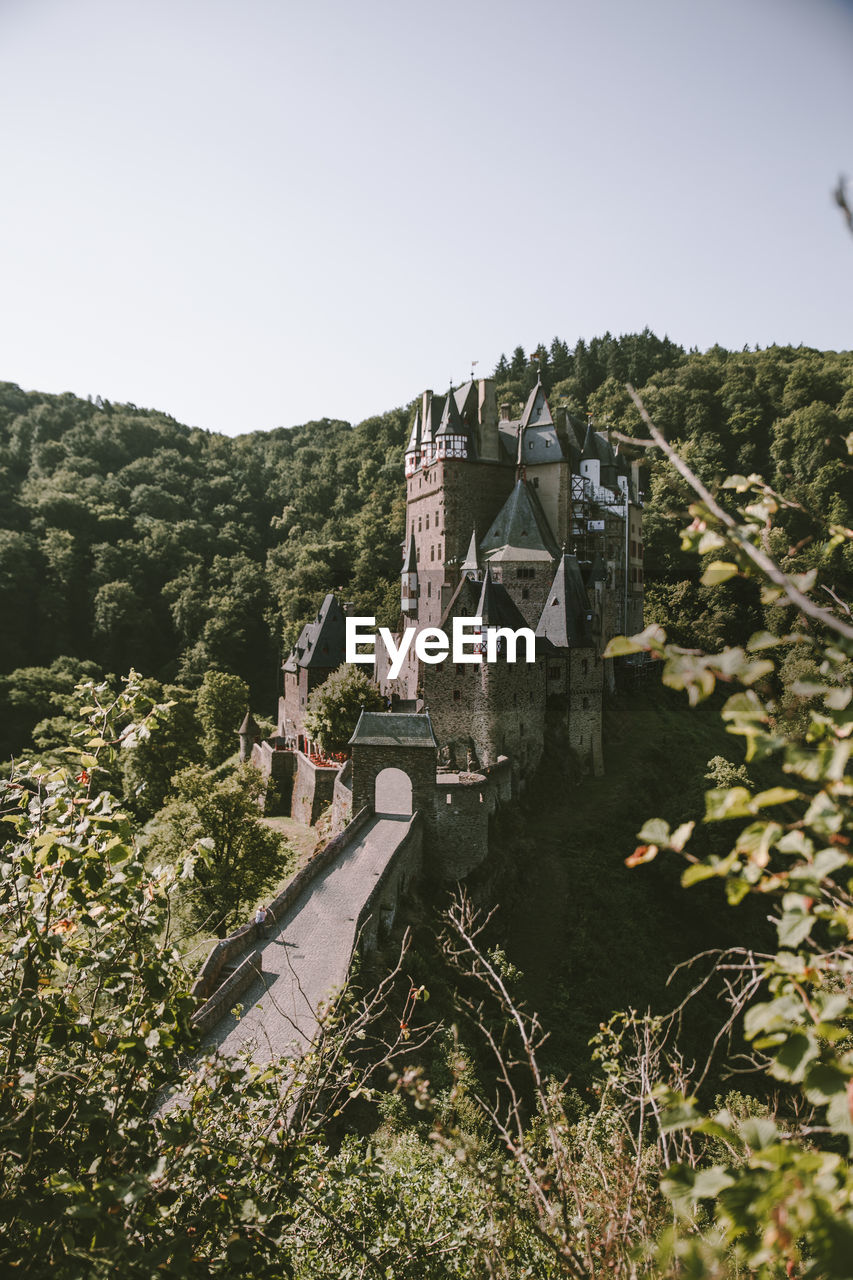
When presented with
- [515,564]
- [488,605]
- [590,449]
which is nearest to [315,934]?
[488,605]

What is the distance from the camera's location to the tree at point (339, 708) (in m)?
29.5

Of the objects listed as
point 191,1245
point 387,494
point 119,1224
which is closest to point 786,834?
point 119,1224

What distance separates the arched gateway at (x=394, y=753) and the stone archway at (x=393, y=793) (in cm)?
94

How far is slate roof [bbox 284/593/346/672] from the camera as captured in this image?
124 ft

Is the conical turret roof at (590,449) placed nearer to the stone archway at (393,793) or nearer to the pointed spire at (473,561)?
the pointed spire at (473,561)

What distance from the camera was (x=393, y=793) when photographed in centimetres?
2683

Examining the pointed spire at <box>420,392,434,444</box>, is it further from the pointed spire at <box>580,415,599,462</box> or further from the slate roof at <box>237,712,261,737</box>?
the slate roof at <box>237,712,261,737</box>

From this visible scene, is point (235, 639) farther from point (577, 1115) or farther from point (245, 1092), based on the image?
point (245, 1092)

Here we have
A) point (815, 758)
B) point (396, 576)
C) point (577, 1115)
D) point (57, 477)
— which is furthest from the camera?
point (57, 477)

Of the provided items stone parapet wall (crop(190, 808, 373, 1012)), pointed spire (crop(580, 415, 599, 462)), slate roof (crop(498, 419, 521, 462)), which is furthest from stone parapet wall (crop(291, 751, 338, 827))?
pointed spire (crop(580, 415, 599, 462))

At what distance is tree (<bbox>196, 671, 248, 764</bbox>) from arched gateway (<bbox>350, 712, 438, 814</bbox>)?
25.7 meters

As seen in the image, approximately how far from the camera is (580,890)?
25.9 metres

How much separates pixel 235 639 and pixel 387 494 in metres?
23.1

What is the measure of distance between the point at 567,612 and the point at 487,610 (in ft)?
17.9
